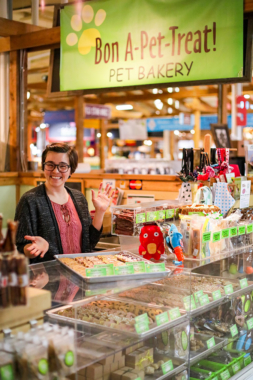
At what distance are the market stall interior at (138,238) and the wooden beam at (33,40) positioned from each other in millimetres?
18

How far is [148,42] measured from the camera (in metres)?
4.49

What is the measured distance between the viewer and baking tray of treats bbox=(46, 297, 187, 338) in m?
1.84

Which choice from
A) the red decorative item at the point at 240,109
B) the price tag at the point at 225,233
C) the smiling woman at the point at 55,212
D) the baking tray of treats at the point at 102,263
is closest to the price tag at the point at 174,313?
the baking tray of treats at the point at 102,263

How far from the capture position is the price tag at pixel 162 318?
198 centimetres

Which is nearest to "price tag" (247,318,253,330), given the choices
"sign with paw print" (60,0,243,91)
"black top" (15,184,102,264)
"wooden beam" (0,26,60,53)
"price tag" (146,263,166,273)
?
"price tag" (146,263,166,273)

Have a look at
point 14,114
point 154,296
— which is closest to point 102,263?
point 154,296

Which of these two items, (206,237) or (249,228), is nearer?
(206,237)

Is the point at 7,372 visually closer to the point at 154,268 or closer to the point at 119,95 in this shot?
the point at 154,268

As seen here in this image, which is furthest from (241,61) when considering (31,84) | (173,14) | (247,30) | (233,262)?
(31,84)

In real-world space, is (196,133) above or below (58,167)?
above

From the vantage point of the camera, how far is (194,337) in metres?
2.44

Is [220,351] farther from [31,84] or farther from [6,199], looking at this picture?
[31,84]

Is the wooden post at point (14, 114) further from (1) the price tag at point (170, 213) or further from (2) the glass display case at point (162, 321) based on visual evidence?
(2) the glass display case at point (162, 321)

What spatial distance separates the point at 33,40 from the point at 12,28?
402 millimetres
